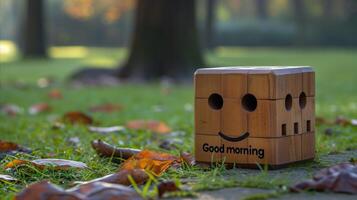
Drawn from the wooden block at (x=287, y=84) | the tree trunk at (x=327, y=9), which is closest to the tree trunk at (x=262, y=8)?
the tree trunk at (x=327, y=9)

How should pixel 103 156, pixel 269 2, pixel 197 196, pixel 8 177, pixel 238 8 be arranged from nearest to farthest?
pixel 197 196
pixel 8 177
pixel 103 156
pixel 269 2
pixel 238 8

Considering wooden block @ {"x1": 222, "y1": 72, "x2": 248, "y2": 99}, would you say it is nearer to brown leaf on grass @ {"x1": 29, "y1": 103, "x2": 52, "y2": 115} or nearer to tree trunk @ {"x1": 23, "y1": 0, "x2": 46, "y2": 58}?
brown leaf on grass @ {"x1": 29, "y1": 103, "x2": 52, "y2": 115}

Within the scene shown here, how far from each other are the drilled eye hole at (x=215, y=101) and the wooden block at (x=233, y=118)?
81 mm

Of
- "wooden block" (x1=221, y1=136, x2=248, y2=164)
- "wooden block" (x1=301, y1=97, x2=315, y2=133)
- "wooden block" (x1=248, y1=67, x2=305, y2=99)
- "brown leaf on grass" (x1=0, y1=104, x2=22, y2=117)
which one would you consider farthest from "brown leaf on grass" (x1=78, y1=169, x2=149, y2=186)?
"brown leaf on grass" (x1=0, y1=104, x2=22, y2=117)

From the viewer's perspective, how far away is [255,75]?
3.29 m

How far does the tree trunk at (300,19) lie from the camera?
3981cm

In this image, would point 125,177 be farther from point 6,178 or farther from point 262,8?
point 262,8

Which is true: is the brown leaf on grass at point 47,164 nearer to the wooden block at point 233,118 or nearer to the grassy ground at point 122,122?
the grassy ground at point 122,122

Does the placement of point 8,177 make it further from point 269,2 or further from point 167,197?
point 269,2

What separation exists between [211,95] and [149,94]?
605 centimetres

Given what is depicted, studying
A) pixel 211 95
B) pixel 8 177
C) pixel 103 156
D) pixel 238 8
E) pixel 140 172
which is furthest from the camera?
pixel 238 8

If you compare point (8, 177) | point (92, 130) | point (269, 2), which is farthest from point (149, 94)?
point (269, 2)

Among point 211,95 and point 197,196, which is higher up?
point 211,95

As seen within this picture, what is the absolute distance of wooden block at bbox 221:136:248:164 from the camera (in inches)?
132
